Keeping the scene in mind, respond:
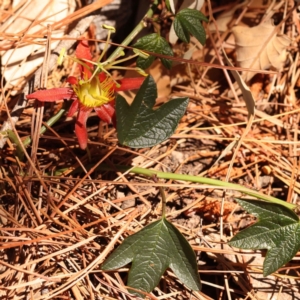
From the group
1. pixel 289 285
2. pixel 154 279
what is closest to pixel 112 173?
pixel 154 279

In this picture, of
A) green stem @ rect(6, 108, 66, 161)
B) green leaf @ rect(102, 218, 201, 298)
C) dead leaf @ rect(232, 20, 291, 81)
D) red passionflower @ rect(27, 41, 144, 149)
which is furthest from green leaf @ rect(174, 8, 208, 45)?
green leaf @ rect(102, 218, 201, 298)

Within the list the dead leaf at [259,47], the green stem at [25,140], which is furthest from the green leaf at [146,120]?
the dead leaf at [259,47]

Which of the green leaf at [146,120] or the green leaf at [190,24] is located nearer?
the green leaf at [146,120]

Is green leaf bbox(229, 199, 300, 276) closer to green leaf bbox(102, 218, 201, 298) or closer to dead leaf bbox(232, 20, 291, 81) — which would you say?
green leaf bbox(102, 218, 201, 298)

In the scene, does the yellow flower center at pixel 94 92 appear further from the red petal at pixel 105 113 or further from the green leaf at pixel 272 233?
the green leaf at pixel 272 233

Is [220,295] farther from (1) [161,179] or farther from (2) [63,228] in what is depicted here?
(2) [63,228]

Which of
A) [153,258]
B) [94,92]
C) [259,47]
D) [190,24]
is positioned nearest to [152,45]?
[190,24]
